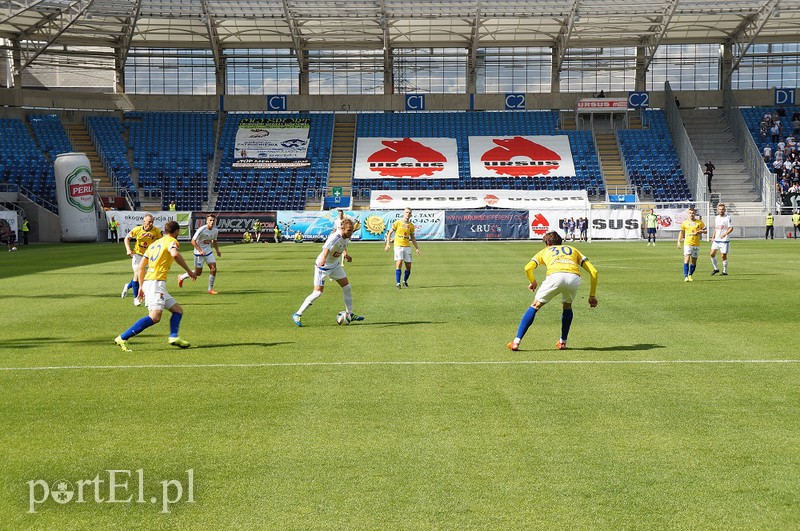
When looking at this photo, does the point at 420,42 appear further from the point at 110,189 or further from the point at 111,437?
the point at 111,437

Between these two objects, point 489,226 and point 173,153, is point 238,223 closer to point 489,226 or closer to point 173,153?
point 173,153

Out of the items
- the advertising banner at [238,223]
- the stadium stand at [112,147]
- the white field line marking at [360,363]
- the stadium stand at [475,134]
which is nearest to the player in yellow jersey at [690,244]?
the white field line marking at [360,363]

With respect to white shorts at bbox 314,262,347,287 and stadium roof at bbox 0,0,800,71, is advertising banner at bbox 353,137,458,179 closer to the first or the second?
stadium roof at bbox 0,0,800,71

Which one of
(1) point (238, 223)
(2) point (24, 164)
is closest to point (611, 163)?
(1) point (238, 223)

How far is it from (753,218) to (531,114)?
930 inches

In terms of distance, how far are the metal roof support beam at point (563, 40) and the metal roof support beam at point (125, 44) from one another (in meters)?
30.8

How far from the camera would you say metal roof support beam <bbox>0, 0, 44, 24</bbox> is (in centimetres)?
5566

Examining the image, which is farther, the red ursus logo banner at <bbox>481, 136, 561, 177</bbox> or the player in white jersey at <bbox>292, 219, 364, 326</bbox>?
the red ursus logo banner at <bbox>481, 136, 561, 177</bbox>

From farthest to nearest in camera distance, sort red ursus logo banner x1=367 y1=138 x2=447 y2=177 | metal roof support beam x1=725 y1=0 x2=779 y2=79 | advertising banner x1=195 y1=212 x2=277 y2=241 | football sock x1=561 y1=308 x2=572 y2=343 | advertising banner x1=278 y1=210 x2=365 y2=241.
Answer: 1. red ursus logo banner x1=367 y1=138 x2=447 y2=177
2. advertising banner x1=195 y1=212 x2=277 y2=241
3. metal roof support beam x1=725 y1=0 x2=779 y2=79
4. advertising banner x1=278 y1=210 x2=365 y2=241
5. football sock x1=561 y1=308 x2=572 y2=343

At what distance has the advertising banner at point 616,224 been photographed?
61.3 m

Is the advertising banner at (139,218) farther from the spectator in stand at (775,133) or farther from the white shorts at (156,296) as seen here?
the white shorts at (156,296)

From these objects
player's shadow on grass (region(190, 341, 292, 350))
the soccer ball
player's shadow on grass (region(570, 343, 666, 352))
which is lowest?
player's shadow on grass (region(570, 343, 666, 352))

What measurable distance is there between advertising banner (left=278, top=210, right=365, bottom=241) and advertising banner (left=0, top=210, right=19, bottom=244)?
17.2 metres

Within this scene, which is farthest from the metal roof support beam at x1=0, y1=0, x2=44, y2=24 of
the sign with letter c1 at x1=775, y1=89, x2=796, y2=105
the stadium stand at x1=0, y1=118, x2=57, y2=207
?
the sign with letter c1 at x1=775, y1=89, x2=796, y2=105
